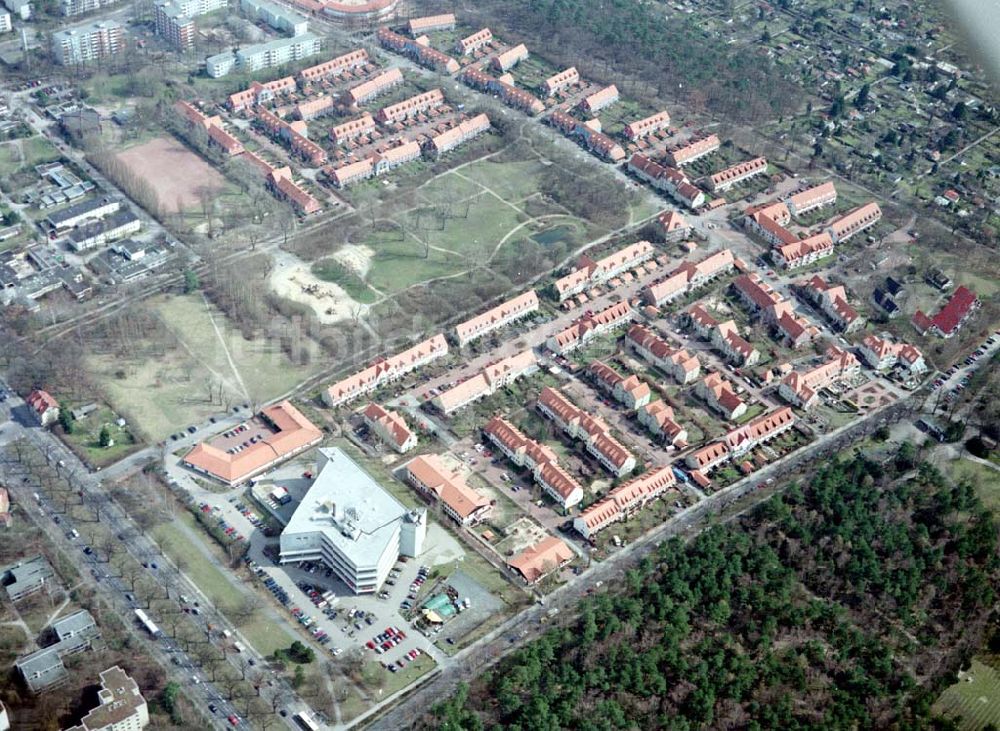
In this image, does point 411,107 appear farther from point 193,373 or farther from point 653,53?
point 193,373

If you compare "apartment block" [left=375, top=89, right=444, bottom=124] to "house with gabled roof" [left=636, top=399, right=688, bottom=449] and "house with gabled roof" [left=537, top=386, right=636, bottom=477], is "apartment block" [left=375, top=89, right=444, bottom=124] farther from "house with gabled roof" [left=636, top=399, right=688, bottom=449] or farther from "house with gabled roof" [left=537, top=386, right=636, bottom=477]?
"house with gabled roof" [left=636, top=399, right=688, bottom=449]

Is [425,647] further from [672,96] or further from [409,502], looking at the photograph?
[672,96]

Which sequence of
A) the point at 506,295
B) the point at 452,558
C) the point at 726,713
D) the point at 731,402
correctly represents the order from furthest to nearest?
the point at 506,295 → the point at 731,402 → the point at 452,558 → the point at 726,713

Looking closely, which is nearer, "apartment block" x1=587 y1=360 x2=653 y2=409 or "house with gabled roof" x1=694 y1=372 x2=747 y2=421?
"house with gabled roof" x1=694 y1=372 x2=747 y2=421

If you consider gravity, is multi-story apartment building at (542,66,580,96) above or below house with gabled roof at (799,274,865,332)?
above

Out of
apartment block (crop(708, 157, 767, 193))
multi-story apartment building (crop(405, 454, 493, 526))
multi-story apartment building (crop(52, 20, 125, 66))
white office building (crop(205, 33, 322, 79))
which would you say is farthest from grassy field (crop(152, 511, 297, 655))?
multi-story apartment building (crop(52, 20, 125, 66))

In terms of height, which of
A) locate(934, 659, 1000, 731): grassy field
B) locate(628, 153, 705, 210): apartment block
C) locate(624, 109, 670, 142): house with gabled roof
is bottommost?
locate(934, 659, 1000, 731): grassy field

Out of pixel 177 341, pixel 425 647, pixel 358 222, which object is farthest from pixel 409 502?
pixel 358 222

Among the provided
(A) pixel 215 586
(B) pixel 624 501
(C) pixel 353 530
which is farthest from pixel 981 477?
(A) pixel 215 586

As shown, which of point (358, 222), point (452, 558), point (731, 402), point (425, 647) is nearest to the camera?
point (425, 647)
